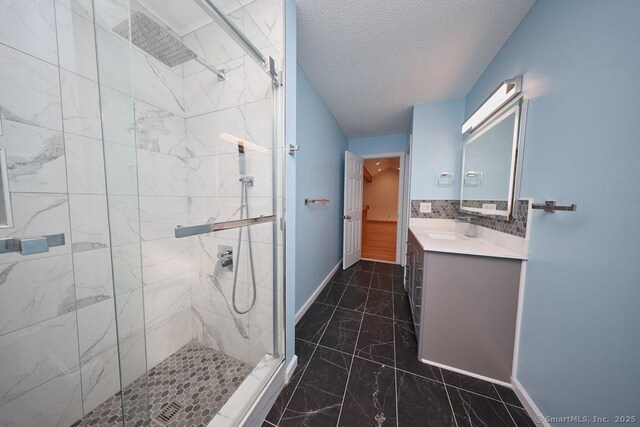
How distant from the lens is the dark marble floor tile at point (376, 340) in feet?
4.74

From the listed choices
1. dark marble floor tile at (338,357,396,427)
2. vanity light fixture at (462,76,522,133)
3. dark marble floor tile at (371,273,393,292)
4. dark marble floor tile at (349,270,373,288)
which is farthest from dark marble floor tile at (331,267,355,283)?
vanity light fixture at (462,76,522,133)

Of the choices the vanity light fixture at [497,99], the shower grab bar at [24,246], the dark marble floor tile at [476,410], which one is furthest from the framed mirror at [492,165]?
the shower grab bar at [24,246]

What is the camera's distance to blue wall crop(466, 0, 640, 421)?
0.68m

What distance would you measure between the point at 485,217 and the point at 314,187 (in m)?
1.63

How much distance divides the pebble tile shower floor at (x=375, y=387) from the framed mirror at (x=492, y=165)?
1.18 metres

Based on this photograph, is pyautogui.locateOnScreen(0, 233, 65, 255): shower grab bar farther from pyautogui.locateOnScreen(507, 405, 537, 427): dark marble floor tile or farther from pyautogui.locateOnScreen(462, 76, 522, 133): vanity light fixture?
pyautogui.locateOnScreen(462, 76, 522, 133): vanity light fixture

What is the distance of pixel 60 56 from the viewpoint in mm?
851

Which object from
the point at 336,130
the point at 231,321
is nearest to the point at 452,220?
the point at 336,130

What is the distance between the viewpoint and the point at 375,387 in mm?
1214

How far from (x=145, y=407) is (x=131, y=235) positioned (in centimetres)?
65

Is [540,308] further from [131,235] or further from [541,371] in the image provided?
[131,235]

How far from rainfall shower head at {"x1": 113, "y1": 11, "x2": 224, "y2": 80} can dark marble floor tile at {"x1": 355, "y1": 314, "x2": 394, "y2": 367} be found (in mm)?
2189

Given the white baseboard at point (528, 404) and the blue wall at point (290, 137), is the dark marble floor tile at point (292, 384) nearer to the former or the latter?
the blue wall at point (290, 137)

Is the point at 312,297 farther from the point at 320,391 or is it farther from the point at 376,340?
the point at 320,391
